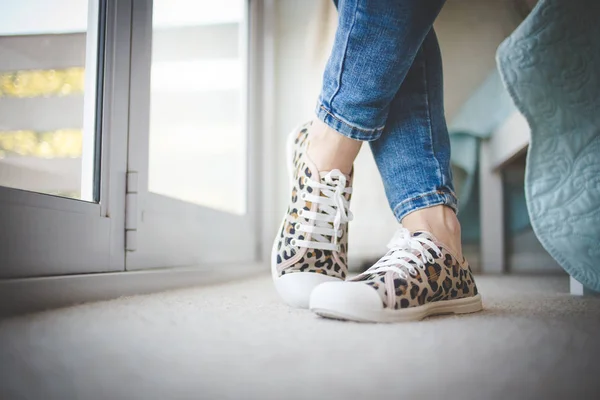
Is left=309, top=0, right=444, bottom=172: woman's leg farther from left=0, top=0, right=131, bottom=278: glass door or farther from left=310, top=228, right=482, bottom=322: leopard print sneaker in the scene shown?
left=0, top=0, right=131, bottom=278: glass door

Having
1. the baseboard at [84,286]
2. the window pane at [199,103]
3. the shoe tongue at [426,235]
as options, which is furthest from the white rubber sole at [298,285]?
the window pane at [199,103]

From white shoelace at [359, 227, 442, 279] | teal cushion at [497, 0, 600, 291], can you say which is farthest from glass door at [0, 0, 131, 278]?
teal cushion at [497, 0, 600, 291]

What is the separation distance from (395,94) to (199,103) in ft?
2.07

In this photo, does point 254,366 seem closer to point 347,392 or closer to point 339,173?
point 347,392

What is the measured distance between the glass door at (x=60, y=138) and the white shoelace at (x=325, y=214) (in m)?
0.30

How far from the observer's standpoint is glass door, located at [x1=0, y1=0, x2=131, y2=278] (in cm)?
58

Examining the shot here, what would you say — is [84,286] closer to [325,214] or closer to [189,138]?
[325,214]

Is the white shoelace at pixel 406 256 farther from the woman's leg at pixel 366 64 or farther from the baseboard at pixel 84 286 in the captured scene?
the baseboard at pixel 84 286

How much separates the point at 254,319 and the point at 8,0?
45 centimetres

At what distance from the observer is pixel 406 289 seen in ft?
1.75

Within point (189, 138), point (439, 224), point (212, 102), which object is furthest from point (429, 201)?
point (212, 102)

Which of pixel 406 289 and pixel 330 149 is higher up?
pixel 330 149

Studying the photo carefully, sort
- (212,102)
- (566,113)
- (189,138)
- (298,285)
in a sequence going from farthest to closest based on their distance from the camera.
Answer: (212,102) < (189,138) < (566,113) < (298,285)

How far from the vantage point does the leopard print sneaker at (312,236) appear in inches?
24.7
